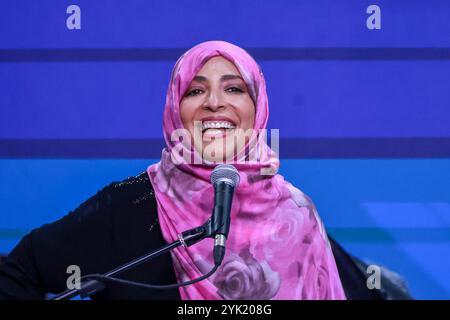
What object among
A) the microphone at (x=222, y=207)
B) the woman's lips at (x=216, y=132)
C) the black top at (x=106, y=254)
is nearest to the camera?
the microphone at (x=222, y=207)

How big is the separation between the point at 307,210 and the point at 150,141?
18.3 inches

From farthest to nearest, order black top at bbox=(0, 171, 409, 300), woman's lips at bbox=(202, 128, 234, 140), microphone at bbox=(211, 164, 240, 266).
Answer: woman's lips at bbox=(202, 128, 234, 140)
black top at bbox=(0, 171, 409, 300)
microphone at bbox=(211, 164, 240, 266)

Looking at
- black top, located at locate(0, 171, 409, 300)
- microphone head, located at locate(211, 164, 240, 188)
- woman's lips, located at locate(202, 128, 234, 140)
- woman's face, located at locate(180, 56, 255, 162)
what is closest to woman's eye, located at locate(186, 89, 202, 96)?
woman's face, located at locate(180, 56, 255, 162)

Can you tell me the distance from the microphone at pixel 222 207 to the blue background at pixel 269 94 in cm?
47

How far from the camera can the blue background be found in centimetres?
188

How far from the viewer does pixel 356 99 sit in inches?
74.7

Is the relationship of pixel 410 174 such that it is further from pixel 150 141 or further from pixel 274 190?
pixel 150 141

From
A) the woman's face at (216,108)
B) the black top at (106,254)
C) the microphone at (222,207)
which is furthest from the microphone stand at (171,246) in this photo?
the woman's face at (216,108)

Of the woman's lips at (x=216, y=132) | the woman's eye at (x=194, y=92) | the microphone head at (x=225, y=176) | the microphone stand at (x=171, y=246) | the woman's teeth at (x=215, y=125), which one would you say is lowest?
the microphone stand at (x=171, y=246)

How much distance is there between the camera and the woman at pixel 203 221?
1.74 m

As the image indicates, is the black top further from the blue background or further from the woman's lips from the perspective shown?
the woman's lips

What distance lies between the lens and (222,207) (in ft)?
4.60

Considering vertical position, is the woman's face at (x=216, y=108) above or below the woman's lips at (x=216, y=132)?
above

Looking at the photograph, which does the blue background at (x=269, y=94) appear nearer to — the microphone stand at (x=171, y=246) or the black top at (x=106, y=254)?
the black top at (x=106, y=254)
